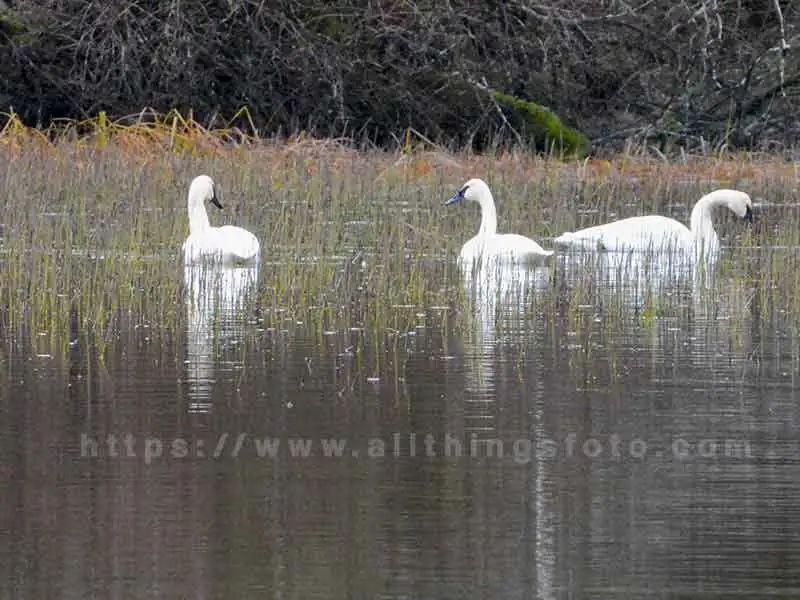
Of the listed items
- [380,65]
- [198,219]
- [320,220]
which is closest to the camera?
[320,220]

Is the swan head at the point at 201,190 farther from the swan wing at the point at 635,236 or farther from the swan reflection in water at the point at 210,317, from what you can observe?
the swan wing at the point at 635,236

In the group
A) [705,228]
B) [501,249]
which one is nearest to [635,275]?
[501,249]

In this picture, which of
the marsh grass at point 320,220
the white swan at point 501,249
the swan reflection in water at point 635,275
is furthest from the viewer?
the white swan at point 501,249

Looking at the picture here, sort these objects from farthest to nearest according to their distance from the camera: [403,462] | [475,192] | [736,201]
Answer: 1. [736,201]
2. [475,192]
3. [403,462]

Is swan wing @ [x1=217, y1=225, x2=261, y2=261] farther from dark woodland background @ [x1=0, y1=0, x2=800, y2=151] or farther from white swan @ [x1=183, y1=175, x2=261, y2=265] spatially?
dark woodland background @ [x1=0, y1=0, x2=800, y2=151]

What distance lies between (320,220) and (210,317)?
3317mm

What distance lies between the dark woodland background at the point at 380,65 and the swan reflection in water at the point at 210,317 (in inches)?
318

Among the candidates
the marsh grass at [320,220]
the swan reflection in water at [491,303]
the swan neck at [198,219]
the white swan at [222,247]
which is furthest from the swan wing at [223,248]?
the swan reflection in water at [491,303]

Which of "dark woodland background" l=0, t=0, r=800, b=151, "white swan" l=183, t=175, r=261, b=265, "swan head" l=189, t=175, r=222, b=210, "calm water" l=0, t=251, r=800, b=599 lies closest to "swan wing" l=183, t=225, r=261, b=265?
"white swan" l=183, t=175, r=261, b=265

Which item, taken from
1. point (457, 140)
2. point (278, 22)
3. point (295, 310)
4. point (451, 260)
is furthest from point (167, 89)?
point (295, 310)

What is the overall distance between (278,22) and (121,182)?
18.6ft

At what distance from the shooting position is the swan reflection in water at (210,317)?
684cm

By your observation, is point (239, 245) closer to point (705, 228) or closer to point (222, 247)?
point (222, 247)

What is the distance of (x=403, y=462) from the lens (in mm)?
5352
